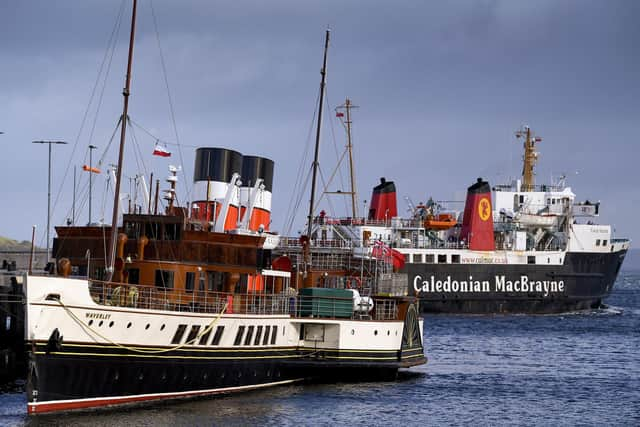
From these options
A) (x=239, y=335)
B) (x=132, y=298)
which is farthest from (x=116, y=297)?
(x=239, y=335)

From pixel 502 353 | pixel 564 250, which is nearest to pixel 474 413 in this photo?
pixel 502 353

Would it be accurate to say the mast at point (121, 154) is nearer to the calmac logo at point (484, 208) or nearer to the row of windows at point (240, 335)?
the row of windows at point (240, 335)

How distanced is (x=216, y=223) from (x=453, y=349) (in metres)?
22.1

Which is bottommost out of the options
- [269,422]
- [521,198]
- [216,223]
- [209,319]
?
[269,422]

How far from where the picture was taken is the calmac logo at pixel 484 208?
9294 centimetres

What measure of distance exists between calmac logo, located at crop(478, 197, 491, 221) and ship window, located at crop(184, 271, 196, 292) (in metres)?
59.3

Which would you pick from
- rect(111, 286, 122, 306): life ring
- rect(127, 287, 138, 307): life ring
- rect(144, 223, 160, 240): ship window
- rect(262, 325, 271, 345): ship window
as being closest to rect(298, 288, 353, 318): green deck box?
rect(262, 325, 271, 345): ship window

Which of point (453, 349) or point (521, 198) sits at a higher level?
point (521, 198)

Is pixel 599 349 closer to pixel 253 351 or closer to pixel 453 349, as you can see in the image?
pixel 453 349

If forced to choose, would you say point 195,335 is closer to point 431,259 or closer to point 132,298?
point 132,298

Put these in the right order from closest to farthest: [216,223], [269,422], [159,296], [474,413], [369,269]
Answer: [269,422]
[159,296]
[474,413]
[216,223]
[369,269]

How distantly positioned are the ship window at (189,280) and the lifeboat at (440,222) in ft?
191

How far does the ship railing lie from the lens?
32.8 meters

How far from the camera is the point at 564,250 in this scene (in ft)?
316
